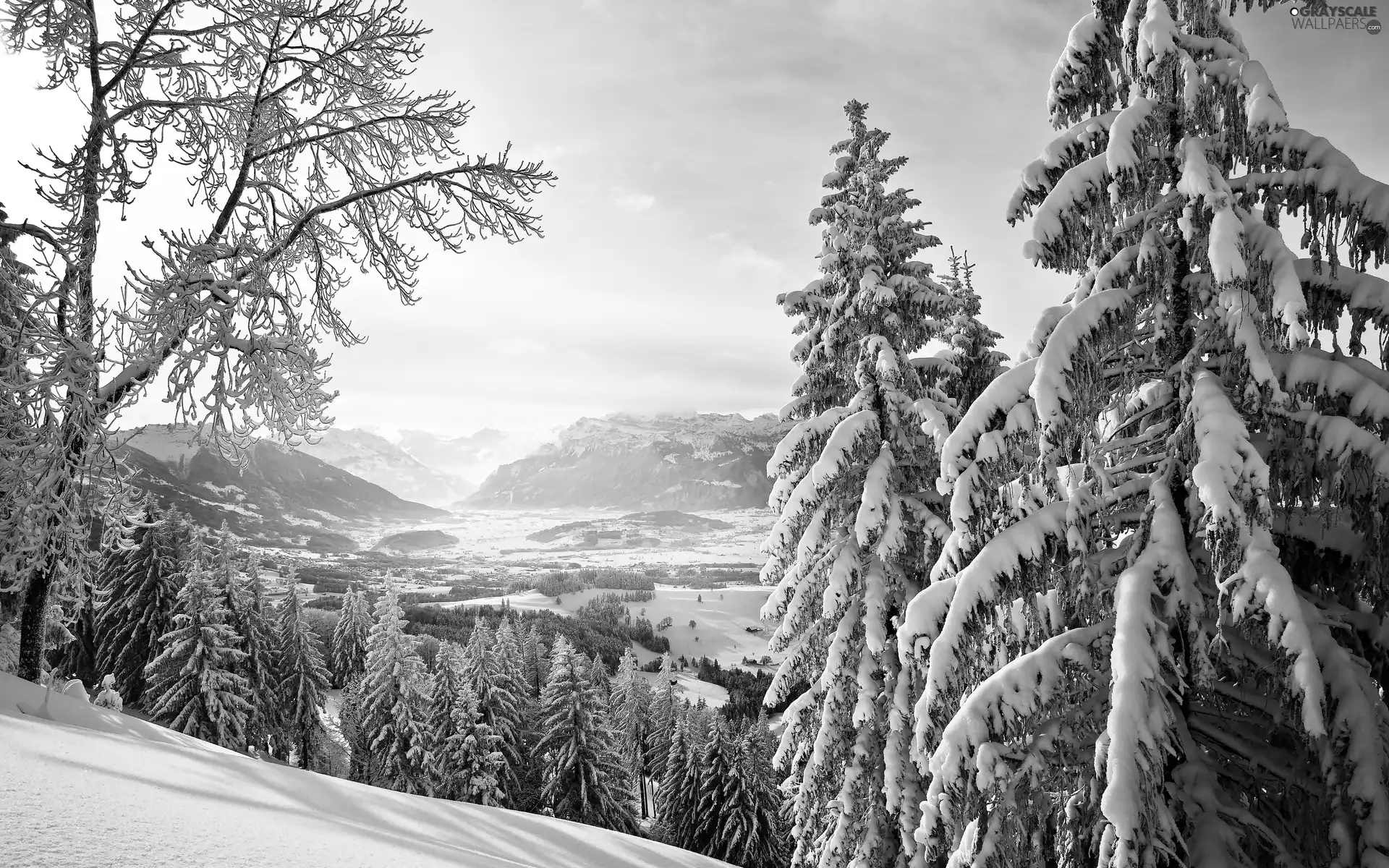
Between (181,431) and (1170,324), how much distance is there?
10.7 m

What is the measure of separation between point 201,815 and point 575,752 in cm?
3217

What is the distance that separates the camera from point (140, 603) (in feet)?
112

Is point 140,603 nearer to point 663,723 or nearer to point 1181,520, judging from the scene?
point 663,723

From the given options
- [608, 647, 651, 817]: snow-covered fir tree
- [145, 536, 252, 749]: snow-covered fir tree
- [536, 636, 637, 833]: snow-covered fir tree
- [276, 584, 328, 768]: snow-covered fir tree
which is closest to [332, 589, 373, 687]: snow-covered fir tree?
[276, 584, 328, 768]: snow-covered fir tree

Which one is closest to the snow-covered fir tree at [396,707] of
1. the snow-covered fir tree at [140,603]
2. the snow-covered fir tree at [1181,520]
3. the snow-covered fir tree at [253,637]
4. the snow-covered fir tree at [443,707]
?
the snow-covered fir tree at [443,707]

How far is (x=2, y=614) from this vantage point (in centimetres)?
1537

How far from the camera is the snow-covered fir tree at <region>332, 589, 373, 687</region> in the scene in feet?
183

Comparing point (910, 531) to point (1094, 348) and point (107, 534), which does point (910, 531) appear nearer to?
point (1094, 348)

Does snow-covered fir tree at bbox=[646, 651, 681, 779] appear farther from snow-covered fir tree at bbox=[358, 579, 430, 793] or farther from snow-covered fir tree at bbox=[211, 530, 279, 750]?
snow-covered fir tree at bbox=[211, 530, 279, 750]

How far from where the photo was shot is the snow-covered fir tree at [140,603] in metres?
33.8

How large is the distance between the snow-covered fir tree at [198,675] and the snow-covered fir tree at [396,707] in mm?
5928

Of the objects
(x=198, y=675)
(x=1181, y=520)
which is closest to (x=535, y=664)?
(x=198, y=675)

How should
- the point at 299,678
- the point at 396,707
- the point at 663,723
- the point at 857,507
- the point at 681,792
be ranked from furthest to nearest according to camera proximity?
the point at 663,723, the point at 681,792, the point at 299,678, the point at 396,707, the point at 857,507

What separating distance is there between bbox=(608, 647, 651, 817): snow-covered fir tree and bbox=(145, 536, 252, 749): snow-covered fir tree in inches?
1183
